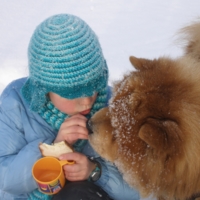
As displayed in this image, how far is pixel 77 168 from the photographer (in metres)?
1.93

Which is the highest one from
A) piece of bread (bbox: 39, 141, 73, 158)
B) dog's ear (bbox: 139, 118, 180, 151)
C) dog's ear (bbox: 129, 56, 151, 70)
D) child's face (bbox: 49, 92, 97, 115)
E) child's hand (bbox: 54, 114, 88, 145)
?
dog's ear (bbox: 129, 56, 151, 70)

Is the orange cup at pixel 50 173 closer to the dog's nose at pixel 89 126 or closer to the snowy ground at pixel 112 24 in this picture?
the dog's nose at pixel 89 126

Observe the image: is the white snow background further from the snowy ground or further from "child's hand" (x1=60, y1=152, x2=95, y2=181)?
"child's hand" (x1=60, y1=152, x2=95, y2=181)

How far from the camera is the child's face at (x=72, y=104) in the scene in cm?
196

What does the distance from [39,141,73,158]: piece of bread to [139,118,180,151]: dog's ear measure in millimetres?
580

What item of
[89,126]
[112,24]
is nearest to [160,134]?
[89,126]

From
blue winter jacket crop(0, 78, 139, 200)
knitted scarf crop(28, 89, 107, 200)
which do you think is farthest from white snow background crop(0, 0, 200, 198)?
knitted scarf crop(28, 89, 107, 200)

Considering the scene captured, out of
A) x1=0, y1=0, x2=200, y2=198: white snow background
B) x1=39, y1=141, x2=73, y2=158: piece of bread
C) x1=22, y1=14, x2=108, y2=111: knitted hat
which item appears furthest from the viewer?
x1=0, y1=0, x2=200, y2=198: white snow background

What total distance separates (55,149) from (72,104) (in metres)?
0.31

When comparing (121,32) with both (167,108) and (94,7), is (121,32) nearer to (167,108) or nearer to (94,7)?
(94,7)

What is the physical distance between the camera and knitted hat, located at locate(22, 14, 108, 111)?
5.80 feet

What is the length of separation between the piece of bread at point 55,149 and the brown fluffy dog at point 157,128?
181 millimetres

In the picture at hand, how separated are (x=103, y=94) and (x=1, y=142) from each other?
0.77 meters

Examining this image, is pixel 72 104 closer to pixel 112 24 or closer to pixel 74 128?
pixel 74 128
